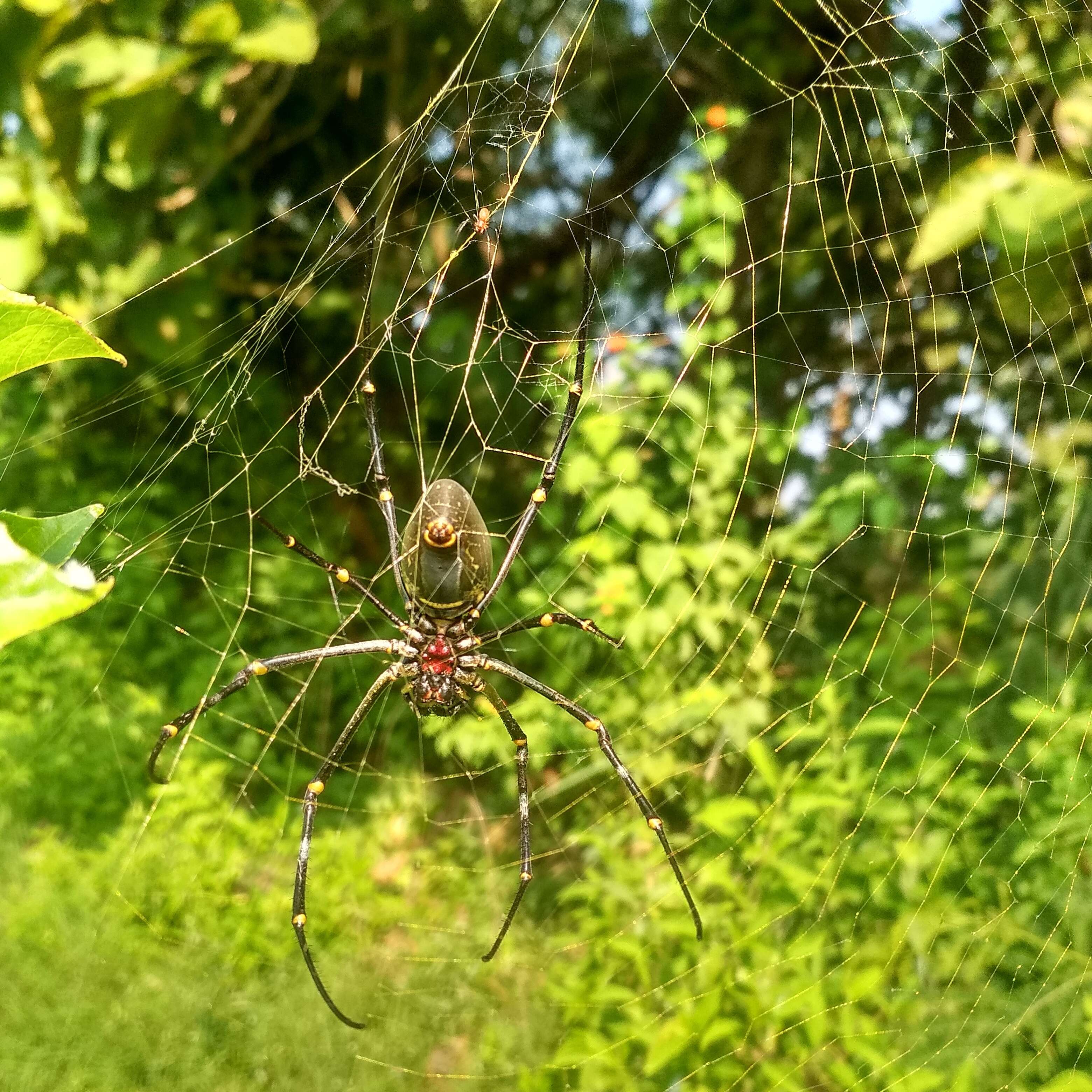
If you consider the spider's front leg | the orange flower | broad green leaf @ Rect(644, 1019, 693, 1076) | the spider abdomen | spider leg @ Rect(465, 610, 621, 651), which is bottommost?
broad green leaf @ Rect(644, 1019, 693, 1076)

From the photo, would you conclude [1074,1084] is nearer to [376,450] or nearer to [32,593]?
[376,450]

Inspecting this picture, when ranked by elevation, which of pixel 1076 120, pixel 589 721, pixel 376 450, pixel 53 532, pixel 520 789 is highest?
pixel 1076 120

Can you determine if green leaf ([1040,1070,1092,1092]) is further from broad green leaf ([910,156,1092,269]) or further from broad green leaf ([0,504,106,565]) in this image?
broad green leaf ([0,504,106,565])

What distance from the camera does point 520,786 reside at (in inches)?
46.8

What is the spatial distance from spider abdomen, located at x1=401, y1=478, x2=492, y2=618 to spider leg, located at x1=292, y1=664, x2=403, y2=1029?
0.42 feet

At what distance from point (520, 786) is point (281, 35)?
1117mm

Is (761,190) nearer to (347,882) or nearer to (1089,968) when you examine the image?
(1089,968)

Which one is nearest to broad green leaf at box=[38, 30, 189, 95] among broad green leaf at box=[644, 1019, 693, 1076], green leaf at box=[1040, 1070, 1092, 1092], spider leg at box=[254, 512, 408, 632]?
spider leg at box=[254, 512, 408, 632]

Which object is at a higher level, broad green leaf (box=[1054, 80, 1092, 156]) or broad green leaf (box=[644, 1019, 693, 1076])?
broad green leaf (box=[1054, 80, 1092, 156])

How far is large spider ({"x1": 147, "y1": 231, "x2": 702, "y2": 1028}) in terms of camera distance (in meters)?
0.96

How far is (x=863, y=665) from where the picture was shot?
65.9 inches

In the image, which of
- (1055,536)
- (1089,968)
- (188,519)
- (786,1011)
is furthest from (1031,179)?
(188,519)

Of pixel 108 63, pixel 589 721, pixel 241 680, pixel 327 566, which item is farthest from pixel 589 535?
pixel 108 63

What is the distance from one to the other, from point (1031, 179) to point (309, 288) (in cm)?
143
